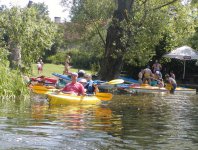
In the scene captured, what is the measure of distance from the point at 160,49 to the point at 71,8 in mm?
7584

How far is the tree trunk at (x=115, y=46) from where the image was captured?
2802 cm

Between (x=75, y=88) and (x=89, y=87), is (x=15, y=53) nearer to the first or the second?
Result: (x=89, y=87)

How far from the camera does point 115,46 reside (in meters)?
28.2

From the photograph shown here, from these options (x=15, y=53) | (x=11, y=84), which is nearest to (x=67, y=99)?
(x=11, y=84)

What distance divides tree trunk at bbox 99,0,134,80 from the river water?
34.9 feet

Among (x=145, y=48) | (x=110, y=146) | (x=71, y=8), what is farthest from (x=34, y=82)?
(x=110, y=146)

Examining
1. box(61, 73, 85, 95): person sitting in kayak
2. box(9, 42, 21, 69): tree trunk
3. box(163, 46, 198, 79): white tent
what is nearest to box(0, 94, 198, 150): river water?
box(61, 73, 85, 95): person sitting in kayak

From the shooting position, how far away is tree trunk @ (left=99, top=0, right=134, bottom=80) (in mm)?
28016

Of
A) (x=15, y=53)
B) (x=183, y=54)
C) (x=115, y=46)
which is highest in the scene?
(x=115, y=46)

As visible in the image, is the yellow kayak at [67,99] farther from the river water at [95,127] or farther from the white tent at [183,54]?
the white tent at [183,54]

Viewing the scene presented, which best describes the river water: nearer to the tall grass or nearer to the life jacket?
the tall grass

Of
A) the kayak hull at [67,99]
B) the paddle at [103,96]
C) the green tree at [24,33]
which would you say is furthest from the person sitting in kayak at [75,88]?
the green tree at [24,33]

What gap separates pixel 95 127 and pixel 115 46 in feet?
54.4

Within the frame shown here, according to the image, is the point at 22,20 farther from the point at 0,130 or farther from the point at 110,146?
the point at 110,146
